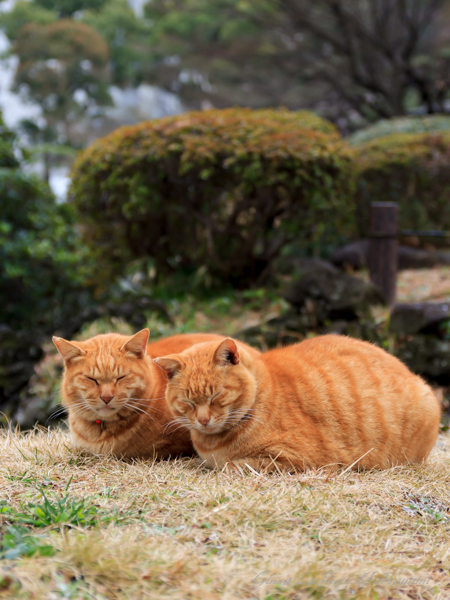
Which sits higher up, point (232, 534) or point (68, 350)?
point (68, 350)

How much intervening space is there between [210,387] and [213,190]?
166 inches

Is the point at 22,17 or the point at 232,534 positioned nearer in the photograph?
the point at 232,534

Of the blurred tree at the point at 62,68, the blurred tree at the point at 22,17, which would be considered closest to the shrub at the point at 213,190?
the blurred tree at the point at 62,68

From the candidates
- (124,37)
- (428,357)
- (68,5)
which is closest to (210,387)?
(428,357)

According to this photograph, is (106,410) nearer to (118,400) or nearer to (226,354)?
(118,400)

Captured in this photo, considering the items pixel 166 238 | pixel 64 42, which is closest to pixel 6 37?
pixel 64 42

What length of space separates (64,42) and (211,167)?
15332 mm

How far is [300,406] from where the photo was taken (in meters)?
3.01

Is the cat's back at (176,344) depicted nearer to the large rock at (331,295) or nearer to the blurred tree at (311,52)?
the large rock at (331,295)

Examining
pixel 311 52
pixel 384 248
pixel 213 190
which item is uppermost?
pixel 311 52

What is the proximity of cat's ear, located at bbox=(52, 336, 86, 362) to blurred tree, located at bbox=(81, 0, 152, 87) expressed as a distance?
19762 millimetres

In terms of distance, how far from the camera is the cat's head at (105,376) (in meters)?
2.98

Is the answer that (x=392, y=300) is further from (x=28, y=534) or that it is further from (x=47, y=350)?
(x=28, y=534)

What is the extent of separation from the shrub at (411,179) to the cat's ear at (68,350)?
5967mm
